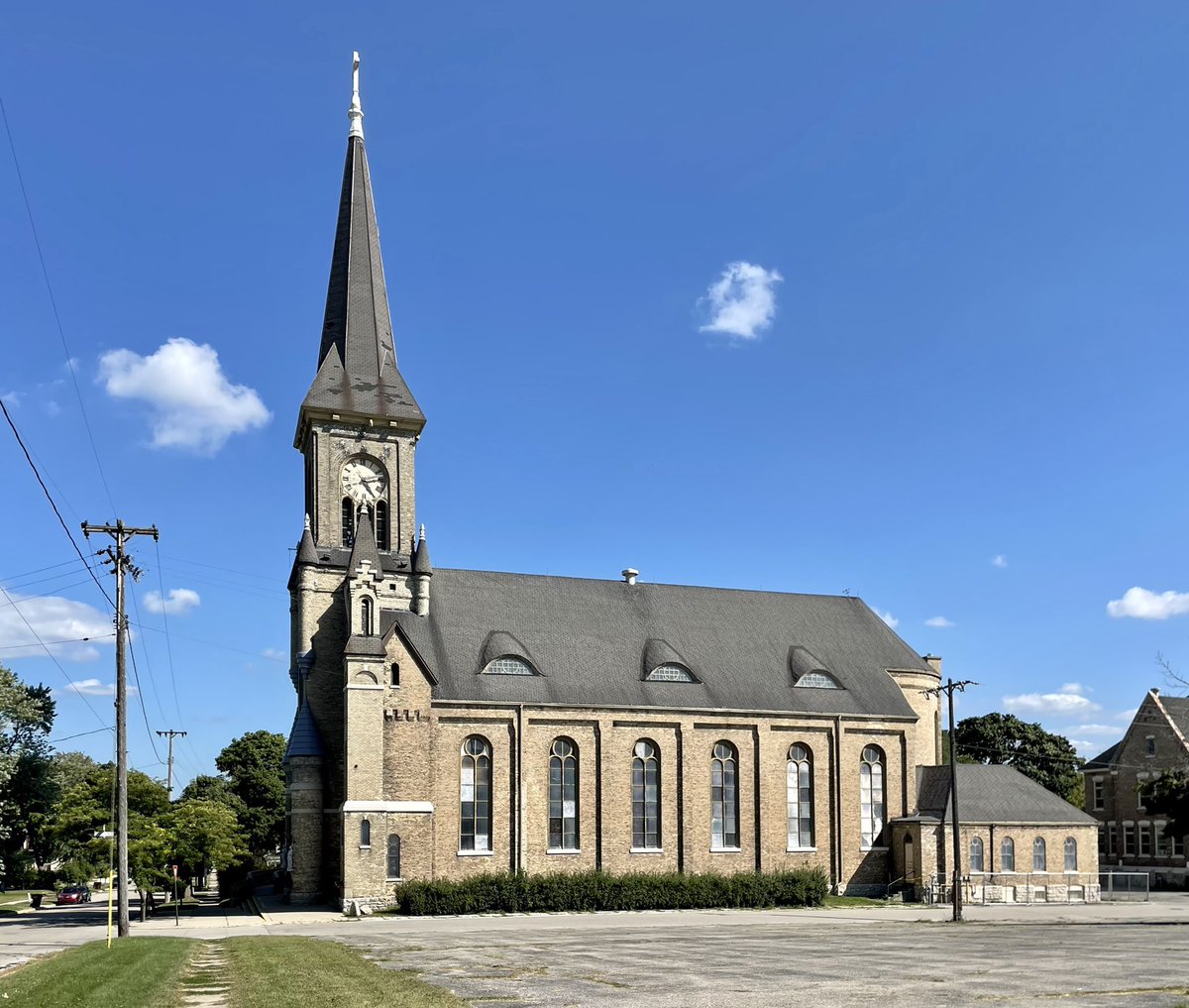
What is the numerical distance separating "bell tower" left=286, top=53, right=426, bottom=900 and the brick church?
0.30 feet

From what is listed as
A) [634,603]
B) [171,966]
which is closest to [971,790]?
[634,603]

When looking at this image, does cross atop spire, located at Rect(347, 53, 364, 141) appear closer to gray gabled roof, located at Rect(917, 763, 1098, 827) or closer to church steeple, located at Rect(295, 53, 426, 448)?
church steeple, located at Rect(295, 53, 426, 448)

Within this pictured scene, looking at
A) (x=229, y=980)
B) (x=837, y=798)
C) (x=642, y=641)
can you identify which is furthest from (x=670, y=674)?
(x=229, y=980)

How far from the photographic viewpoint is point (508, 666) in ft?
166

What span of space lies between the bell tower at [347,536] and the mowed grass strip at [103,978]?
17.6 m

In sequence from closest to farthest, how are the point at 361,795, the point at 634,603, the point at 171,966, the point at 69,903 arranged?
the point at 171,966 < the point at 361,795 < the point at 634,603 < the point at 69,903

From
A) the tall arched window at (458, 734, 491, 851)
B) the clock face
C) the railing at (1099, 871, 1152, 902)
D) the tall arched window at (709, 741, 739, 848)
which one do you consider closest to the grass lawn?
the tall arched window at (458, 734, 491, 851)

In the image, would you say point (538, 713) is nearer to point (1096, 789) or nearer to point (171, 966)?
point (171, 966)

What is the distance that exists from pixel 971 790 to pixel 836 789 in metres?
6.42

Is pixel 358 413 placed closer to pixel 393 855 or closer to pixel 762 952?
pixel 393 855

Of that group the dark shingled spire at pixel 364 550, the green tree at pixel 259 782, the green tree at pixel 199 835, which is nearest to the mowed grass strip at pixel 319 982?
the green tree at pixel 199 835

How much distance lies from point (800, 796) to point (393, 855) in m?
19.2

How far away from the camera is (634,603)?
56.5m

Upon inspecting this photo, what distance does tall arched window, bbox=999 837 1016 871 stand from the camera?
176 ft
